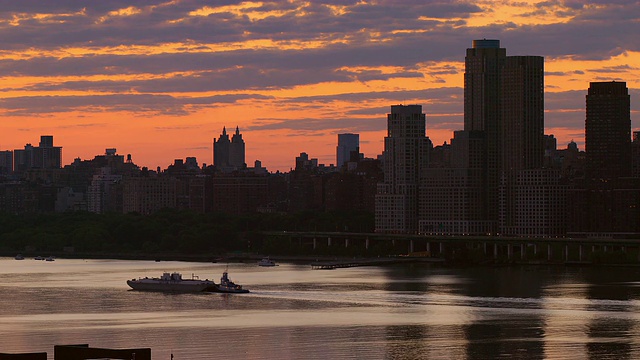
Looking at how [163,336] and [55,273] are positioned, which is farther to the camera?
[55,273]

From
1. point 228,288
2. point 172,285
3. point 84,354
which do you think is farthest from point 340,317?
point 84,354

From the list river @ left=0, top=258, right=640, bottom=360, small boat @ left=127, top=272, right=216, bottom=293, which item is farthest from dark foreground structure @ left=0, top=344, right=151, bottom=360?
small boat @ left=127, top=272, right=216, bottom=293

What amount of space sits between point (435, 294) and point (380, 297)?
636 cm

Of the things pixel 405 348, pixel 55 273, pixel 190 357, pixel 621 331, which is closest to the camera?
pixel 190 357

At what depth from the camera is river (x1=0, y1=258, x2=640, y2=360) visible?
3391 inches

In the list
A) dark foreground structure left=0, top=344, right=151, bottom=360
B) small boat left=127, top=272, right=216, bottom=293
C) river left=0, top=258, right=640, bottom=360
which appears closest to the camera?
dark foreground structure left=0, top=344, right=151, bottom=360

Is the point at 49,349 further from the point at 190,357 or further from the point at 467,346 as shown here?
the point at 467,346

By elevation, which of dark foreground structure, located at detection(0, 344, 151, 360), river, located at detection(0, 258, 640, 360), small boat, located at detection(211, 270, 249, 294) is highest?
dark foreground structure, located at detection(0, 344, 151, 360)

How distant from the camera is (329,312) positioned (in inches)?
4343

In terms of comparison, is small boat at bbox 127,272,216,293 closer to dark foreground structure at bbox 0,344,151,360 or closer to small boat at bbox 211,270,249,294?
small boat at bbox 211,270,249,294

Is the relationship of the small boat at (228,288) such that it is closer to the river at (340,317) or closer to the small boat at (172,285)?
the river at (340,317)

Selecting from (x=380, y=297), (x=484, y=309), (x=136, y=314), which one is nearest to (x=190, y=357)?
(x=136, y=314)

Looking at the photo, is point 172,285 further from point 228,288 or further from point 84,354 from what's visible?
point 84,354

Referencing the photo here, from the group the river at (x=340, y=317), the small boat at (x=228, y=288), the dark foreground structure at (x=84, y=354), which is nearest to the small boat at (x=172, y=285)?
the river at (x=340, y=317)
